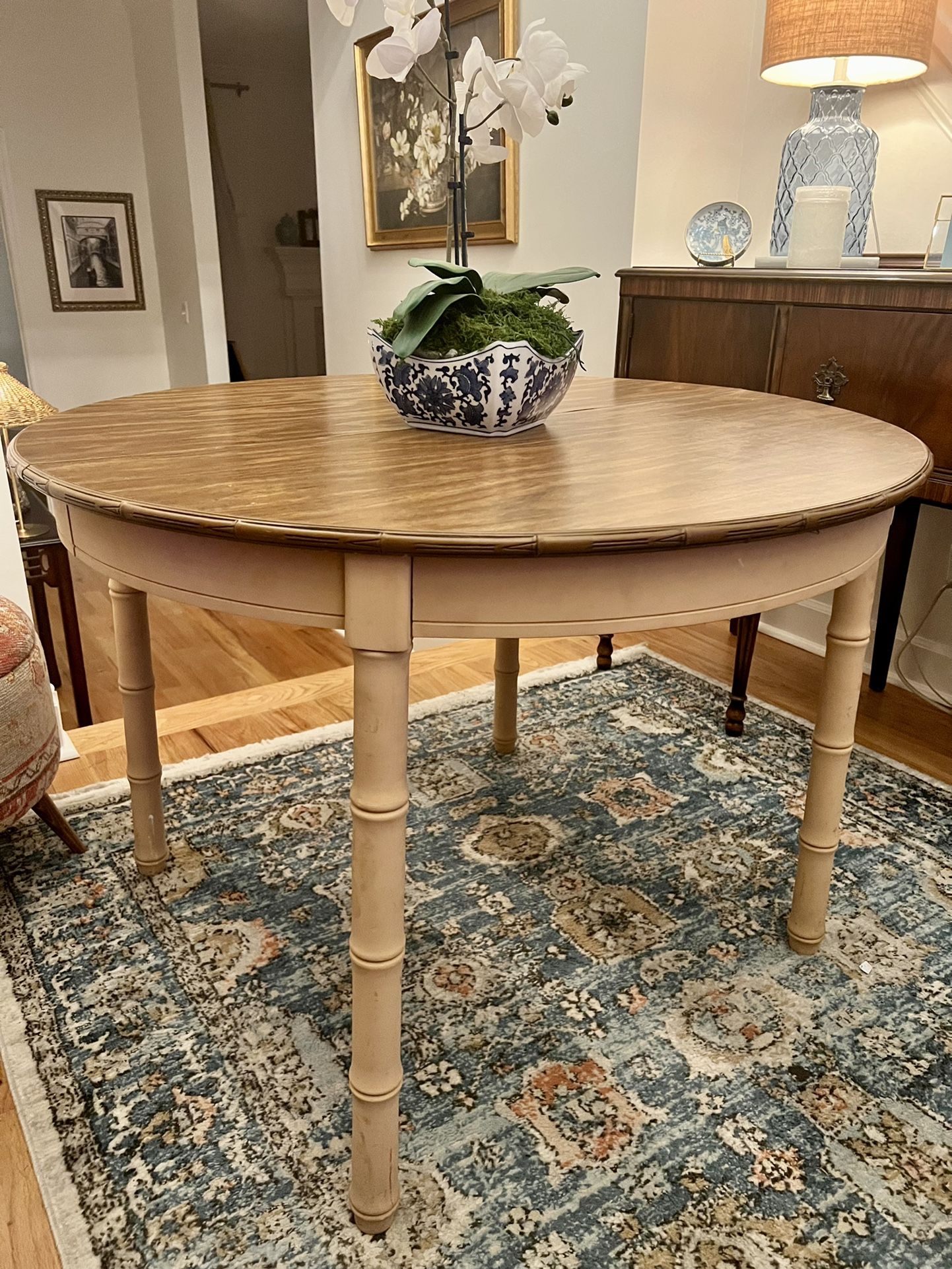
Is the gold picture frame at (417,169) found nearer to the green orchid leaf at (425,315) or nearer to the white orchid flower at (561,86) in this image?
the white orchid flower at (561,86)

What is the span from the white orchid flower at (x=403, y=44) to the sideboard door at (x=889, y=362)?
1.05m

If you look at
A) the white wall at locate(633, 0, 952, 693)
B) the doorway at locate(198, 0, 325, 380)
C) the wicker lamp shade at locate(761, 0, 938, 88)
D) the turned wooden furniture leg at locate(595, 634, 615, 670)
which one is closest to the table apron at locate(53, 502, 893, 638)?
the turned wooden furniture leg at locate(595, 634, 615, 670)

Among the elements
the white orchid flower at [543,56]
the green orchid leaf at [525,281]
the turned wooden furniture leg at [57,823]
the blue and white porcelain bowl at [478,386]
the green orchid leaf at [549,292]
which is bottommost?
the turned wooden furniture leg at [57,823]

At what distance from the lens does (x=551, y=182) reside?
287 cm

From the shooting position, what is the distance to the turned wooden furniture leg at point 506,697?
1.92m

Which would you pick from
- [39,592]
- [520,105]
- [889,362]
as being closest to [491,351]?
[520,105]

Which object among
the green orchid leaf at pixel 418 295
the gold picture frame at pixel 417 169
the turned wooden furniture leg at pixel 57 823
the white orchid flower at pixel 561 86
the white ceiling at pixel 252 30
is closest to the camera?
the green orchid leaf at pixel 418 295

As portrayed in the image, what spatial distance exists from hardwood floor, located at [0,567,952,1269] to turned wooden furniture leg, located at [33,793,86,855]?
270 mm

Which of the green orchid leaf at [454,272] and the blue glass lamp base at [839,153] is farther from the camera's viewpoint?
the blue glass lamp base at [839,153]

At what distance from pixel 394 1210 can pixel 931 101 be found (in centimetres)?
250

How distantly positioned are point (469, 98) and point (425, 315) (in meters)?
0.40

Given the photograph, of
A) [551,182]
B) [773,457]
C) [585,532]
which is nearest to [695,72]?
[551,182]

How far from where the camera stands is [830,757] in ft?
4.47

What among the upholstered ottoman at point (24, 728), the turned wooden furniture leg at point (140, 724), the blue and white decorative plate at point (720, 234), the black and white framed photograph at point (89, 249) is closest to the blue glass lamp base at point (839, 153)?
the blue and white decorative plate at point (720, 234)
